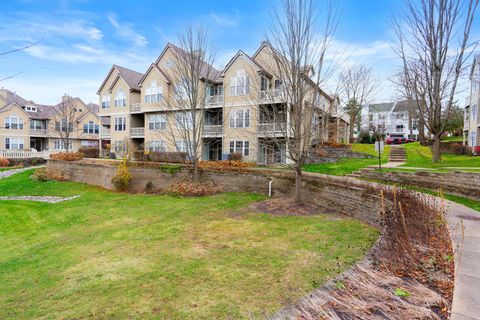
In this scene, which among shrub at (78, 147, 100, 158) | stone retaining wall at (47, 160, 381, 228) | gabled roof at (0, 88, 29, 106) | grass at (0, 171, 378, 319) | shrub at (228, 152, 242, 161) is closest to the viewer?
grass at (0, 171, 378, 319)

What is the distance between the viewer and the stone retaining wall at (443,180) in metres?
10.1

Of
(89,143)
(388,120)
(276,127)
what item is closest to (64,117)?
(89,143)

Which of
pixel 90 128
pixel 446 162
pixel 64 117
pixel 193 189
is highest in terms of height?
pixel 64 117

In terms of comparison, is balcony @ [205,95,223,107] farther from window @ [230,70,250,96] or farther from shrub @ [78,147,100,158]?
shrub @ [78,147,100,158]

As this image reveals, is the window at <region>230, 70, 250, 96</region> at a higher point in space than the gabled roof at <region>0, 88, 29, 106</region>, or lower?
lower

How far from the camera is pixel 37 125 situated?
1731 inches

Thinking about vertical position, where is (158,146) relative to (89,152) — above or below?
above

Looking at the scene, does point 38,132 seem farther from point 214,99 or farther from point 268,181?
point 268,181

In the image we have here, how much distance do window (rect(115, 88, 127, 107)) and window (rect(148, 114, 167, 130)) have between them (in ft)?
15.4

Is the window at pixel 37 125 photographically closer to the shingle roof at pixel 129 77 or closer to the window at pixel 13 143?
the window at pixel 13 143

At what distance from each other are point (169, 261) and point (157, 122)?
84.4 feet

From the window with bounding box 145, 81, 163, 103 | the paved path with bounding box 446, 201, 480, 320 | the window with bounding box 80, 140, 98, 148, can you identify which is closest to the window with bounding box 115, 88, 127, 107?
the window with bounding box 145, 81, 163, 103

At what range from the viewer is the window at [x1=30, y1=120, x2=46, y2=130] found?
4300 centimetres

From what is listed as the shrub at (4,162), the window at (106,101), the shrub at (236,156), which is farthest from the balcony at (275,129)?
the shrub at (4,162)
